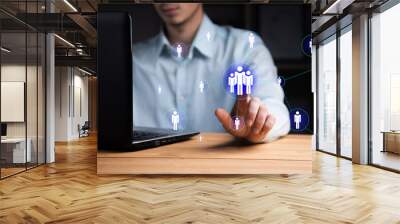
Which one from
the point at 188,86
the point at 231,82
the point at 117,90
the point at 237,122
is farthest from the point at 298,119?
the point at 117,90

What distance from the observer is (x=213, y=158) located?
6094 mm

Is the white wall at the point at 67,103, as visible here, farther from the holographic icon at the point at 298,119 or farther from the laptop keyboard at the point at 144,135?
the holographic icon at the point at 298,119

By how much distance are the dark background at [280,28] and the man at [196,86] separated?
161mm

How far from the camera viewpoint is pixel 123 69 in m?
6.12

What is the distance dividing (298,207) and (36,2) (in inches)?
Answer: 231

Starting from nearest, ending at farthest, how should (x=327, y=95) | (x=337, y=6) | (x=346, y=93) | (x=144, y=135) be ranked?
(x=144, y=135) → (x=337, y=6) → (x=346, y=93) → (x=327, y=95)

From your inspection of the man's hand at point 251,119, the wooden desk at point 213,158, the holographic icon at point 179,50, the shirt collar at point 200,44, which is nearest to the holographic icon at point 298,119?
the wooden desk at point 213,158

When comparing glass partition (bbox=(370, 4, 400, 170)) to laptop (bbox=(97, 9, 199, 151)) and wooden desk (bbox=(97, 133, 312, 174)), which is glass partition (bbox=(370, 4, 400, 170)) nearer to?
wooden desk (bbox=(97, 133, 312, 174))

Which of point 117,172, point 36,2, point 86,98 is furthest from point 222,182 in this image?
point 86,98

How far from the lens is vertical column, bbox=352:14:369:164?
7629 mm

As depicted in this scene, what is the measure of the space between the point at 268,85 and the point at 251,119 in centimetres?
63

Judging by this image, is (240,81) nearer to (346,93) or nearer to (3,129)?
(346,93)

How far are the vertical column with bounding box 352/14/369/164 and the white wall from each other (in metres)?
11.2

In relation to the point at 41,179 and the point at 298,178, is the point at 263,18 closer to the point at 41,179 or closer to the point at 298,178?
the point at 298,178
